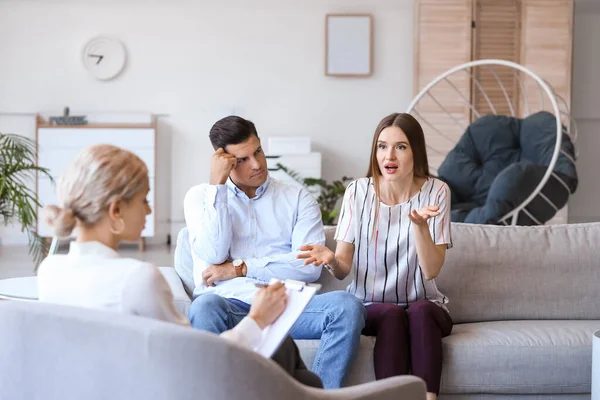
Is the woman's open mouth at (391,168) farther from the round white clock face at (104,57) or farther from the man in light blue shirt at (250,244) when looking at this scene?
the round white clock face at (104,57)

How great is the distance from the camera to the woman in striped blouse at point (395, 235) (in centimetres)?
283

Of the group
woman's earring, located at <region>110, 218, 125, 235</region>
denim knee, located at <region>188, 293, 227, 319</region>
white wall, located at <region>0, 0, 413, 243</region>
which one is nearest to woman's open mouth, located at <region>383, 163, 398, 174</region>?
denim knee, located at <region>188, 293, 227, 319</region>

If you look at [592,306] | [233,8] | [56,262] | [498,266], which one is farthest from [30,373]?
[233,8]

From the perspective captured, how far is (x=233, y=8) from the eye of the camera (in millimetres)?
7918

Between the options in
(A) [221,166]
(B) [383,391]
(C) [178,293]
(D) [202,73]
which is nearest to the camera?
(B) [383,391]

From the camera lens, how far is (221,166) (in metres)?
2.88

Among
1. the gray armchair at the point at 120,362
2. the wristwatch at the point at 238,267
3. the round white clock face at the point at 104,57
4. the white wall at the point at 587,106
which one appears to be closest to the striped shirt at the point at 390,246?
the wristwatch at the point at 238,267

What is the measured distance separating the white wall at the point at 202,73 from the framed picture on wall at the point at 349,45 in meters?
0.08

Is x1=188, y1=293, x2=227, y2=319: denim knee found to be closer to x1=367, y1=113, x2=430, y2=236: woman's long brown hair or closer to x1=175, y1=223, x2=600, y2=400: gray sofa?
x1=175, y1=223, x2=600, y2=400: gray sofa

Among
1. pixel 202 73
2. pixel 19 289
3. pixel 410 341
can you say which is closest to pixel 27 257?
pixel 202 73

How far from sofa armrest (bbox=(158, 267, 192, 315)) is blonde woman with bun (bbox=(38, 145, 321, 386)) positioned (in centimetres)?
107

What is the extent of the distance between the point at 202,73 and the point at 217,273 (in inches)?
208

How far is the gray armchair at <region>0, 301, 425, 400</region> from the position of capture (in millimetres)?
1527

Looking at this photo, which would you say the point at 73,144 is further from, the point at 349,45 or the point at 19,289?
the point at 19,289
